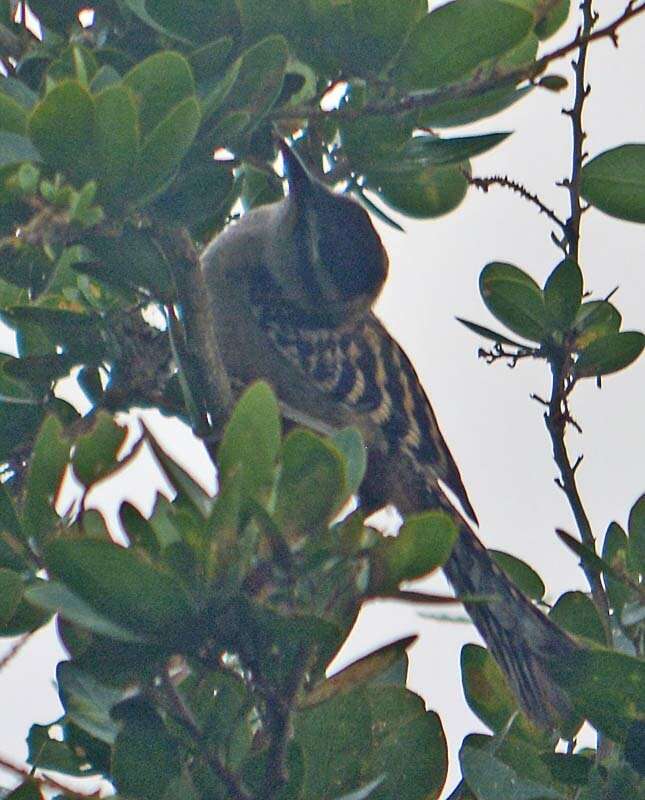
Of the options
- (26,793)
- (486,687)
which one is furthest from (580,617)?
(26,793)

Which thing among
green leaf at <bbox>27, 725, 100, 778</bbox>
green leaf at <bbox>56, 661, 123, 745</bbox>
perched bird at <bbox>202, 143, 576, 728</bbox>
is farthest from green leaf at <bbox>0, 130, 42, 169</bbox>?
perched bird at <bbox>202, 143, 576, 728</bbox>

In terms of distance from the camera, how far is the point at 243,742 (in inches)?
77.2

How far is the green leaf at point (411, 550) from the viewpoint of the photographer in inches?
70.7

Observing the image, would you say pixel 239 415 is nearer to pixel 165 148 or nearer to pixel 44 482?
A: pixel 44 482

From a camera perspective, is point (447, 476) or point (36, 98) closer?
point (36, 98)

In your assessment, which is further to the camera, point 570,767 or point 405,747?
point 570,767

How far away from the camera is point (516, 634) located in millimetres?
3096

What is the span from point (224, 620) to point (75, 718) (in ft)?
1.14

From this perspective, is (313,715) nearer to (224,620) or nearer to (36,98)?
(224,620)

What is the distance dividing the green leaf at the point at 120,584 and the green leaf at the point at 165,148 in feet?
2.16

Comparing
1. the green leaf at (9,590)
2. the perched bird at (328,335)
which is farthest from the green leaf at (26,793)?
the perched bird at (328,335)

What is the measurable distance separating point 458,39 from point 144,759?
131 centimetres

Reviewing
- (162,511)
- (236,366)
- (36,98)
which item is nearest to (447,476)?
(236,366)

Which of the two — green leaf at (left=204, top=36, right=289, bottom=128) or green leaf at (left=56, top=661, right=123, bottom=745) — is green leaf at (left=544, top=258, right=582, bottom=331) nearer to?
green leaf at (left=204, top=36, right=289, bottom=128)
